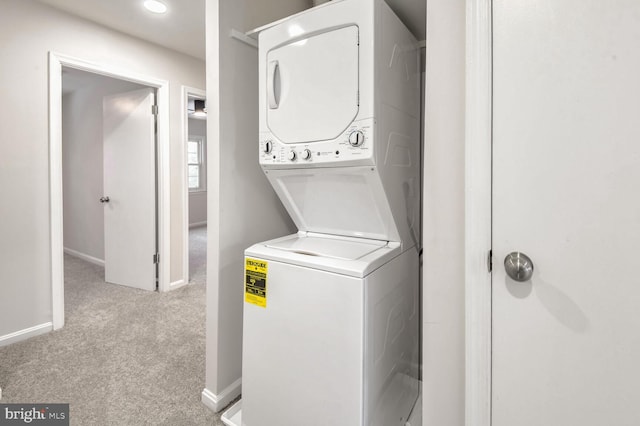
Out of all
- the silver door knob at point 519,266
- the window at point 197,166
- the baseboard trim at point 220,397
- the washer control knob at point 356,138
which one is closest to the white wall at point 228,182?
the baseboard trim at point 220,397

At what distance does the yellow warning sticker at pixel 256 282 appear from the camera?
137 centimetres

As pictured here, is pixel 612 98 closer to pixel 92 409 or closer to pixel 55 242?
pixel 92 409

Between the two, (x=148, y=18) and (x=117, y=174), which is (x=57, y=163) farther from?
(x=148, y=18)

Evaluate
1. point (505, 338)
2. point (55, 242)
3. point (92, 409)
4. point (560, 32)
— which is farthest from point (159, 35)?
point (505, 338)

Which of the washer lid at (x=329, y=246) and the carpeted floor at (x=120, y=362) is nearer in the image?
the washer lid at (x=329, y=246)

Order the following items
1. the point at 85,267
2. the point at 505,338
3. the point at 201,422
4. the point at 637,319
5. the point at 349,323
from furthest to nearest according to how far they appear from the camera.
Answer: the point at 85,267, the point at 201,422, the point at 349,323, the point at 505,338, the point at 637,319

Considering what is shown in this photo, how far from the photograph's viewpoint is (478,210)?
2.87ft

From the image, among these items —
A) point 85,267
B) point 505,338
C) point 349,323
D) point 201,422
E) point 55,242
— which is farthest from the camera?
point 85,267

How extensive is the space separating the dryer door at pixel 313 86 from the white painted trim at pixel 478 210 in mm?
437

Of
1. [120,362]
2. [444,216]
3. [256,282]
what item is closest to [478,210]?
[444,216]

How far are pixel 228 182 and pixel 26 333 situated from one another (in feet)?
7.06

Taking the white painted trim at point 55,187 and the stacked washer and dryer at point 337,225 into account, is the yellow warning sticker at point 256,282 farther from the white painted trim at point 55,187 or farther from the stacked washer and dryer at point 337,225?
the white painted trim at point 55,187

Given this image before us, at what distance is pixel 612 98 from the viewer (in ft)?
2.38

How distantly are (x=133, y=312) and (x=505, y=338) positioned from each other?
2970 millimetres
